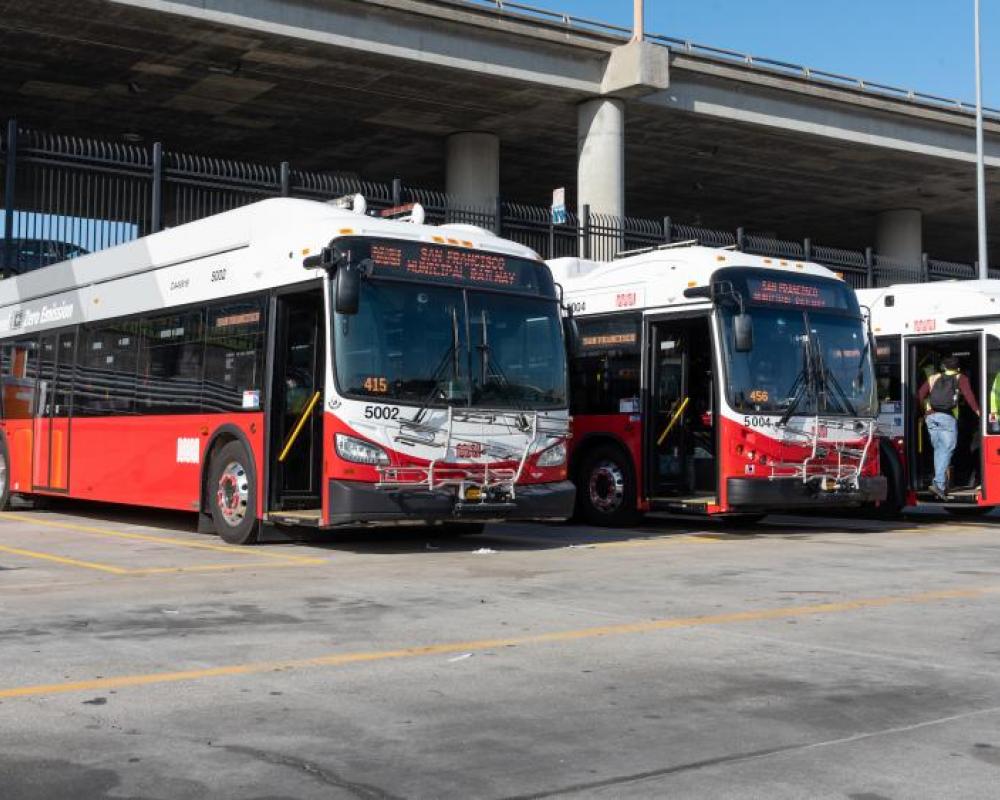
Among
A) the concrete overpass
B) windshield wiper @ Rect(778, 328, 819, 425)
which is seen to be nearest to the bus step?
windshield wiper @ Rect(778, 328, 819, 425)

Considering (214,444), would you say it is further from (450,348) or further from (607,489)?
(607,489)

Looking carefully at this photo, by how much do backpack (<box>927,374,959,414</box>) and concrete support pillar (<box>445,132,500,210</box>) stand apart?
2090 cm

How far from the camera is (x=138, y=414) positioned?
1457 centimetres

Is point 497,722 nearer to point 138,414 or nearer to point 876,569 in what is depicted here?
point 876,569

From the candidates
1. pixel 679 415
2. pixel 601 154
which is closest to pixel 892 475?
pixel 679 415

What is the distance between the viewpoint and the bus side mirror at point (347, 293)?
11094 millimetres

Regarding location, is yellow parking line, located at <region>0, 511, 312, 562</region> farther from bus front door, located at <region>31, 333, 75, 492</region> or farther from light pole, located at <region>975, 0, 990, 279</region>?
light pole, located at <region>975, 0, 990, 279</region>

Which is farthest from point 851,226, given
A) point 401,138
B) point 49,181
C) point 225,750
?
point 225,750

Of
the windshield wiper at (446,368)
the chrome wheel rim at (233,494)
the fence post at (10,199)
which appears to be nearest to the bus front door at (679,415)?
the windshield wiper at (446,368)

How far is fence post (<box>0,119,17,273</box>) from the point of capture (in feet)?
63.5

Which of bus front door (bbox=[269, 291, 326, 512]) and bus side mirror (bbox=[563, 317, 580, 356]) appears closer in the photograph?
bus front door (bbox=[269, 291, 326, 512])

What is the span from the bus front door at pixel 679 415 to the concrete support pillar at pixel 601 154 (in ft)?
55.9

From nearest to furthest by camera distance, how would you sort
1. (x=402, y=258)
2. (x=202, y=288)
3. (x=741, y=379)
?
(x=402, y=258) → (x=202, y=288) → (x=741, y=379)

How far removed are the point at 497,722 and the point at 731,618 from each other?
10.3 feet
